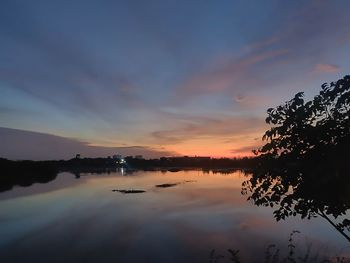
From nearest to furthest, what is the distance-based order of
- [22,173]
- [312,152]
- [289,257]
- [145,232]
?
[312,152] < [289,257] < [145,232] < [22,173]

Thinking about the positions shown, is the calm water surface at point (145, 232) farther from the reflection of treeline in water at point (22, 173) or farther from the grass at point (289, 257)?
the reflection of treeline in water at point (22, 173)

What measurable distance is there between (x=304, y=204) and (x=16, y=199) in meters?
57.1

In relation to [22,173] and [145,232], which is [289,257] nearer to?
[145,232]

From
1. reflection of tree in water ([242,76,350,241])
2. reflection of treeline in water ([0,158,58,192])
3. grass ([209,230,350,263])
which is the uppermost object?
reflection of treeline in water ([0,158,58,192])

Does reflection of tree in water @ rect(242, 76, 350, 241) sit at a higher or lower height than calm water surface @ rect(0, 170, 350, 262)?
higher

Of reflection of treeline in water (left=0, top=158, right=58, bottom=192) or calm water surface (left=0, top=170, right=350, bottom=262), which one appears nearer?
calm water surface (left=0, top=170, right=350, bottom=262)

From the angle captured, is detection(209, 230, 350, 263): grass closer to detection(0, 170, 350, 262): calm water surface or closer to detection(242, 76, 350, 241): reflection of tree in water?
detection(0, 170, 350, 262): calm water surface

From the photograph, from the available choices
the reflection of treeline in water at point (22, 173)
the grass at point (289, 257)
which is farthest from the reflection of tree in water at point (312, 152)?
the reflection of treeline in water at point (22, 173)

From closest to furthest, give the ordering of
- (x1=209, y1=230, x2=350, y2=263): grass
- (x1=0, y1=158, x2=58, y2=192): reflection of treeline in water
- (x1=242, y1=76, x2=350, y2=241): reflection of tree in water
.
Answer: (x1=242, y1=76, x2=350, y2=241): reflection of tree in water → (x1=209, y1=230, x2=350, y2=263): grass → (x1=0, y1=158, x2=58, y2=192): reflection of treeline in water

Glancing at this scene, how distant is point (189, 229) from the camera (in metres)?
34.4

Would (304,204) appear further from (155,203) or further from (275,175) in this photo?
(155,203)

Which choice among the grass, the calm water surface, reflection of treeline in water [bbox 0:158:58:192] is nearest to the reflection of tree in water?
the grass

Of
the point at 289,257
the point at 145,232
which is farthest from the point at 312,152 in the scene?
the point at 145,232

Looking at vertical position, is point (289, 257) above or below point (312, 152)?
below
